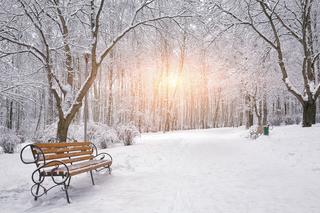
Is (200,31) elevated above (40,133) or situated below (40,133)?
above

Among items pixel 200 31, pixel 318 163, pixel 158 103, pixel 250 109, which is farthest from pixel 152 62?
pixel 318 163

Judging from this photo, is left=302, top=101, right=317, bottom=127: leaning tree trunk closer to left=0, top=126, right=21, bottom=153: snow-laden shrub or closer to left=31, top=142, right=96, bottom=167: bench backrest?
left=31, top=142, right=96, bottom=167: bench backrest

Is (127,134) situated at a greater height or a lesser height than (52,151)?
lesser

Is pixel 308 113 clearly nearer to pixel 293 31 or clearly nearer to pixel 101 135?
pixel 293 31

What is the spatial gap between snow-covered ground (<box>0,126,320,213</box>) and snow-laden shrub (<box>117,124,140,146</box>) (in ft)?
11.7

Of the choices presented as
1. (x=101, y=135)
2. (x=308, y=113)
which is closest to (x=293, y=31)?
(x=308, y=113)

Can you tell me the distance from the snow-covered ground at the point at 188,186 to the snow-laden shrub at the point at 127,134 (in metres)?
3.57

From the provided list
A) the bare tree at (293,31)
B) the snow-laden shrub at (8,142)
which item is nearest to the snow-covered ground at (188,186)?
the bare tree at (293,31)

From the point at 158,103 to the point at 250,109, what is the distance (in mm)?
13241

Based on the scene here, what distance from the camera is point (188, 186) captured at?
4945mm

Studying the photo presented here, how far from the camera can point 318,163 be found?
6.66 meters

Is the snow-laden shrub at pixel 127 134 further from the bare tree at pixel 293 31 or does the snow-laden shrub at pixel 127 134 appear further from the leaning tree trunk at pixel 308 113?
the leaning tree trunk at pixel 308 113

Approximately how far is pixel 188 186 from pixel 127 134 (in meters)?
7.68

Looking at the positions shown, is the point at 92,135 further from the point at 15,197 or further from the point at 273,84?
the point at 273,84
